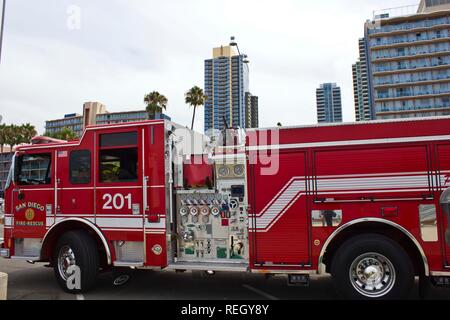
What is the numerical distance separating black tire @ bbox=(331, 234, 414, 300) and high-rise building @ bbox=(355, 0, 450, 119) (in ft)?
261

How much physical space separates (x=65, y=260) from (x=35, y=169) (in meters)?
1.86

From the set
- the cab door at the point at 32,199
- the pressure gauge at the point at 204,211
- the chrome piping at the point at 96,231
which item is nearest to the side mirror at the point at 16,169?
the cab door at the point at 32,199

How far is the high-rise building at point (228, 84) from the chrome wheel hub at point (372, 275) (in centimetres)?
1206

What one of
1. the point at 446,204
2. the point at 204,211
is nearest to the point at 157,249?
the point at 204,211

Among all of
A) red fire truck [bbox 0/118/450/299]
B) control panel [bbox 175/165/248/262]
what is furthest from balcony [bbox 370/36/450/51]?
control panel [bbox 175/165/248/262]

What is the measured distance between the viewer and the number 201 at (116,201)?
255 inches

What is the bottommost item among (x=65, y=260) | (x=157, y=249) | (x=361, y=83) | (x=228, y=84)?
(x=65, y=260)

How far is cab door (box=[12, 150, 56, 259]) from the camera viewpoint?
7.04 m

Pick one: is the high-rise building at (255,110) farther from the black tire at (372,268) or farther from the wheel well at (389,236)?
the black tire at (372,268)

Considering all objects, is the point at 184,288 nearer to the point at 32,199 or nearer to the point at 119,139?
the point at 119,139

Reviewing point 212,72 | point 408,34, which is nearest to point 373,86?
point 408,34

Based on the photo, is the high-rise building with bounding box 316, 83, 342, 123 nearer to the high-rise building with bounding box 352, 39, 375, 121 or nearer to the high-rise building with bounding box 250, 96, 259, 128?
the high-rise building with bounding box 352, 39, 375, 121

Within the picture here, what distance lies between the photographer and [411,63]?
81.0 metres
